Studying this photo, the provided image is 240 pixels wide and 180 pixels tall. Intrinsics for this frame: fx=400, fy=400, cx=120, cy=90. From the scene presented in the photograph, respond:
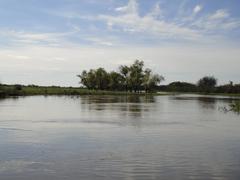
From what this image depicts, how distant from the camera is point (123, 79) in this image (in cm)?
13025

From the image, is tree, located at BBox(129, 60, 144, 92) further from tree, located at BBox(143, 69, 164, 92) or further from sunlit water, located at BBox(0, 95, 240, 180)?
sunlit water, located at BBox(0, 95, 240, 180)

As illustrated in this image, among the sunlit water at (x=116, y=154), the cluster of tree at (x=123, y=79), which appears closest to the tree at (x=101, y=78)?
the cluster of tree at (x=123, y=79)

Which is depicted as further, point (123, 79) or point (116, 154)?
point (123, 79)

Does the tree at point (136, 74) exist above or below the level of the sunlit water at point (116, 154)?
above

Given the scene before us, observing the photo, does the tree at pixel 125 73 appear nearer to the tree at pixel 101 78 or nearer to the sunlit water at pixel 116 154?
the tree at pixel 101 78

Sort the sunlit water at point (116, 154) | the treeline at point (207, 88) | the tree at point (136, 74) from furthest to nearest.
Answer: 1. the treeline at point (207, 88)
2. the tree at point (136, 74)
3. the sunlit water at point (116, 154)

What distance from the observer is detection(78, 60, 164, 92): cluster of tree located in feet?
418

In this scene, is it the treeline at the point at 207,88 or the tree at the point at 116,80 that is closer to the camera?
the tree at the point at 116,80

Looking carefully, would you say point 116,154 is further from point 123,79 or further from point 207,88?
point 207,88

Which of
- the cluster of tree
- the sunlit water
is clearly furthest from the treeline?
the sunlit water

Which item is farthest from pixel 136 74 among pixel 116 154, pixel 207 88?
pixel 116 154

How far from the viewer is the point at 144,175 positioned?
471 inches

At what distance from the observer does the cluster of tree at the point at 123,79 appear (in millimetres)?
127500

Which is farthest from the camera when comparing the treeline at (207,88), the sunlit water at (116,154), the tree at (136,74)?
the treeline at (207,88)
